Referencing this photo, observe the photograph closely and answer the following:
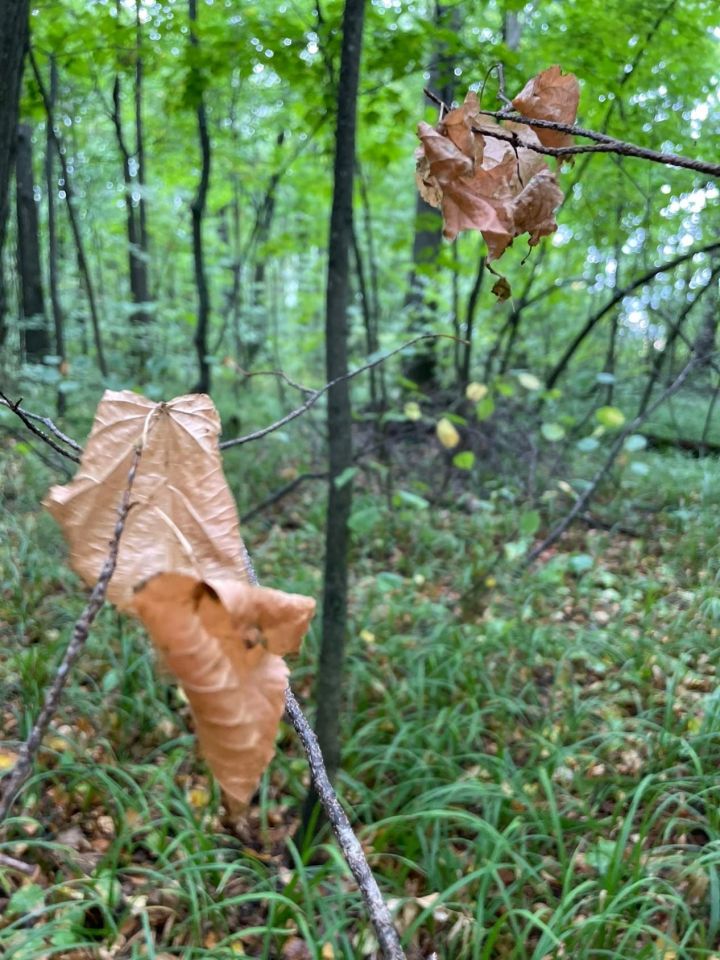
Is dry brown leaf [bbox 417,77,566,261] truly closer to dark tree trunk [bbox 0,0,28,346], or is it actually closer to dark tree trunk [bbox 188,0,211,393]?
dark tree trunk [bbox 0,0,28,346]

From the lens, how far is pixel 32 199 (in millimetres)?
7340

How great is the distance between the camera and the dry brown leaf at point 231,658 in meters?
0.42

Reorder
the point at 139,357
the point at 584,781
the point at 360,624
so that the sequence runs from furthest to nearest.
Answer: the point at 139,357 → the point at 360,624 → the point at 584,781

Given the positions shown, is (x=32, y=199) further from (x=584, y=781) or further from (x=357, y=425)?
(x=584, y=781)

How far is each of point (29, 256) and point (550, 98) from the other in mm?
8040

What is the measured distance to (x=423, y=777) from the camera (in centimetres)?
296

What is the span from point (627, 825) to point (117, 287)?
586 inches

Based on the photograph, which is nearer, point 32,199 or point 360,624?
point 360,624

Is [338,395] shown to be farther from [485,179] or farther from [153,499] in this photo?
[153,499]

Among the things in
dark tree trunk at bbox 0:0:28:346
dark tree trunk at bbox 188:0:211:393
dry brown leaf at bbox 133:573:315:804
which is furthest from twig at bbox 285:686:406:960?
dark tree trunk at bbox 188:0:211:393

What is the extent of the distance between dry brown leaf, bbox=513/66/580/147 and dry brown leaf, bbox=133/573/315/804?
0.73 meters

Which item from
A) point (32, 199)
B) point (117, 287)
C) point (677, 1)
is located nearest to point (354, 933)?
point (677, 1)

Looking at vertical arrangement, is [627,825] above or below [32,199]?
below

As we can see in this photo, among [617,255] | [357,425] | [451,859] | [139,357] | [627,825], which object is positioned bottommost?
[451,859]
